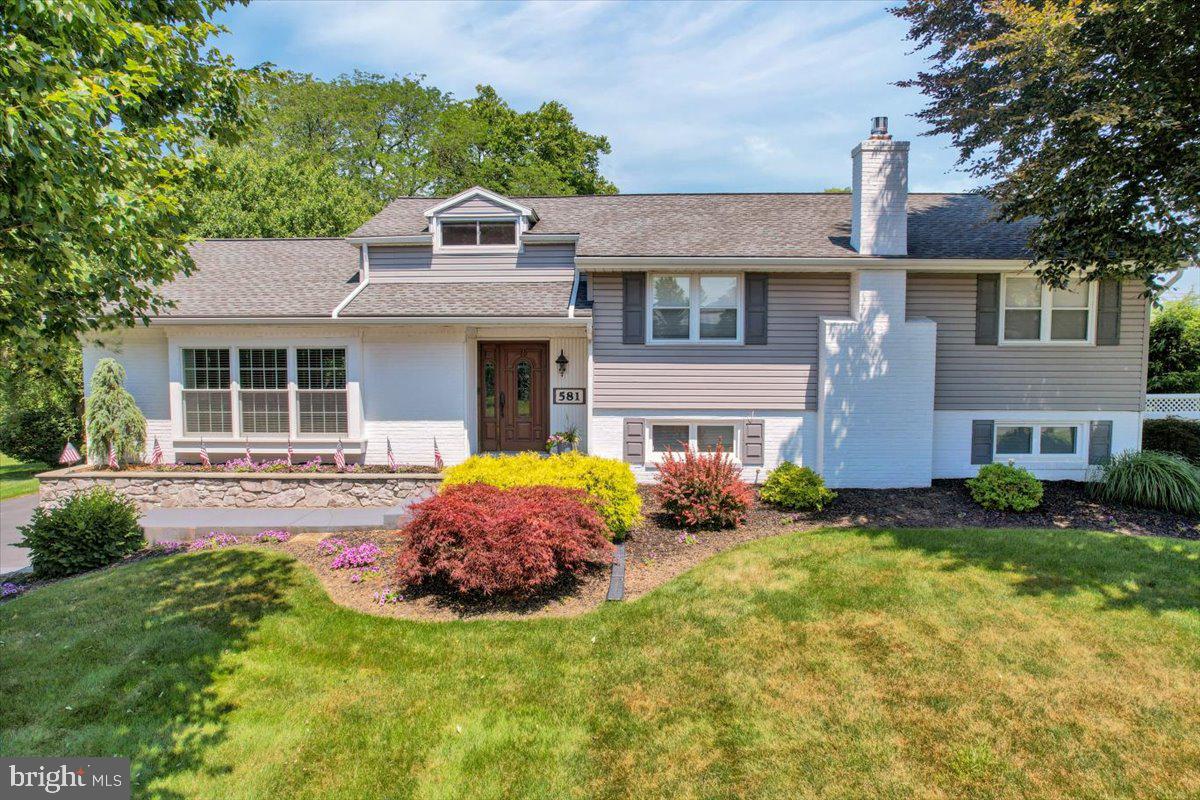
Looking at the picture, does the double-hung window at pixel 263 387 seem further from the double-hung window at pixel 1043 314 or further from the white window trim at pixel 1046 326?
the double-hung window at pixel 1043 314

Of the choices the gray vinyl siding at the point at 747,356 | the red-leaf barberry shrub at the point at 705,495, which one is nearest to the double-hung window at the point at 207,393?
the gray vinyl siding at the point at 747,356

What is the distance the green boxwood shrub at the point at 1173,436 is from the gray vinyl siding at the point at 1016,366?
1281 mm

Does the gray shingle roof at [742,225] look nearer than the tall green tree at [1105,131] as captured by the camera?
No

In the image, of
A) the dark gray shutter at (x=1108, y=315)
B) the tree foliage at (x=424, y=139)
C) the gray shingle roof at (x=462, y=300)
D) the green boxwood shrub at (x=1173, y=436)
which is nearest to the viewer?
the dark gray shutter at (x=1108, y=315)

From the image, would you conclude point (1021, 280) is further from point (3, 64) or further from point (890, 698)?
point (3, 64)

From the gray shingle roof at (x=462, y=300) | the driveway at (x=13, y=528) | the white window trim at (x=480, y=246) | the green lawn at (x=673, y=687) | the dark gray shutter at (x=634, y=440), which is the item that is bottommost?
the driveway at (x=13, y=528)

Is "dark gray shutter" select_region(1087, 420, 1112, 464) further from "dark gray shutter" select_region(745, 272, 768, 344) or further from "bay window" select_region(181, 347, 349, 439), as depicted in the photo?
"bay window" select_region(181, 347, 349, 439)

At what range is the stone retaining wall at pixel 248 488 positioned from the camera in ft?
34.8

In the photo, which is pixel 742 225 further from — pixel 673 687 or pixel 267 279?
pixel 267 279

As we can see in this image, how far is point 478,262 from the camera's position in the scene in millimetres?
12906

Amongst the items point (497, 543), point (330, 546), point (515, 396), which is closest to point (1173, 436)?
point (515, 396)

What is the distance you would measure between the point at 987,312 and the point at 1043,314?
105cm

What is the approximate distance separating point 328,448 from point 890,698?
35.4 ft

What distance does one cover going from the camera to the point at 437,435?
12180 mm
